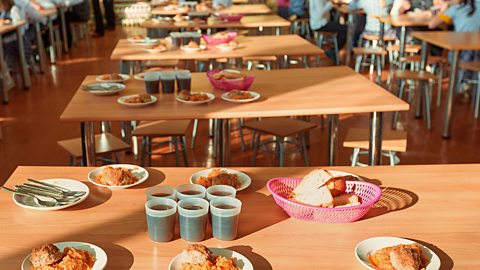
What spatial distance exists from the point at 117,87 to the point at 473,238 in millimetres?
2084

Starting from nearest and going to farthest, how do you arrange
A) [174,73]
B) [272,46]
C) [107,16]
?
[174,73] → [272,46] → [107,16]

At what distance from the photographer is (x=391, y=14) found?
6832mm

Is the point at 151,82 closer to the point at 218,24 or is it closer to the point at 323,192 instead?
the point at 323,192

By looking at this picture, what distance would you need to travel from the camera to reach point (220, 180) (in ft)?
5.53

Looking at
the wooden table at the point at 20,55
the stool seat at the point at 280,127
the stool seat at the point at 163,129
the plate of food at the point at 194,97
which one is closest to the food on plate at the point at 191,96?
the plate of food at the point at 194,97

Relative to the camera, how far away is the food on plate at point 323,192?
1.50 metres

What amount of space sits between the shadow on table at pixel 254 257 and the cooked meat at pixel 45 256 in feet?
1.29

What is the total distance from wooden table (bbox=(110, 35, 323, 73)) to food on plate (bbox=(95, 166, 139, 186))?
2326mm

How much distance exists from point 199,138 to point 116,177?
3172 millimetres

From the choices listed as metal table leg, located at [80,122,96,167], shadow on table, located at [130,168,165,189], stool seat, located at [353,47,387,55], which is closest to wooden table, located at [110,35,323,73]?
metal table leg, located at [80,122,96,167]

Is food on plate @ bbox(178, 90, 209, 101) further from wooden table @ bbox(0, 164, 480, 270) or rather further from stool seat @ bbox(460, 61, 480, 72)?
stool seat @ bbox(460, 61, 480, 72)

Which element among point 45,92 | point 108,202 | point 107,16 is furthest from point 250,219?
point 107,16

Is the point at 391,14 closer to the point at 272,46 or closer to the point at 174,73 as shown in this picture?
the point at 272,46

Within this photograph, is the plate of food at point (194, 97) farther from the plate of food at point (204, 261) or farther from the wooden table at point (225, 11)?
the wooden table at point (225, 11)
